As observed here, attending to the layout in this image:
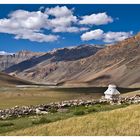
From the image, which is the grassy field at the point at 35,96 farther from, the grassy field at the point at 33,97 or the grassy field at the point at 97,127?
the grassy field at the point at 97,127

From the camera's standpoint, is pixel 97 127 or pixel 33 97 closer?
pixel 97 127

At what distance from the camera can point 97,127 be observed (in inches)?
932

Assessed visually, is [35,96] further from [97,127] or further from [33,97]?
[97,127]

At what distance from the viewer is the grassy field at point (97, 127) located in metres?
22.1

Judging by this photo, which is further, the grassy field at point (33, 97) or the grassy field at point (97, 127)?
the grassy field at point (33, 97)

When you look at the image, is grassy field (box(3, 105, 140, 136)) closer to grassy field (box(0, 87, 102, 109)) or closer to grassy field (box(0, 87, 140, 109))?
grassy field (box(0, 87, 140, 109))

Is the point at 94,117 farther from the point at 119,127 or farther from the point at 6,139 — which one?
the point at 6,139

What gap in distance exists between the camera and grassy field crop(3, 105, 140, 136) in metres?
22.1

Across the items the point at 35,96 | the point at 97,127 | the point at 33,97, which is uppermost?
the point at 35,96

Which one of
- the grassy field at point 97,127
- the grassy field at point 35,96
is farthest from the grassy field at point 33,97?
the grassy field at point 97,127

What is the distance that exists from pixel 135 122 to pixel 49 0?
822 centimetres

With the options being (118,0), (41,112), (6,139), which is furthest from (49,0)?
(41,112)

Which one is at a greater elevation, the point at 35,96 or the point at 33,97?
the point at 35,96

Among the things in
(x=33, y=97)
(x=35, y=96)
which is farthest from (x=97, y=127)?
(x=35, y=96)
